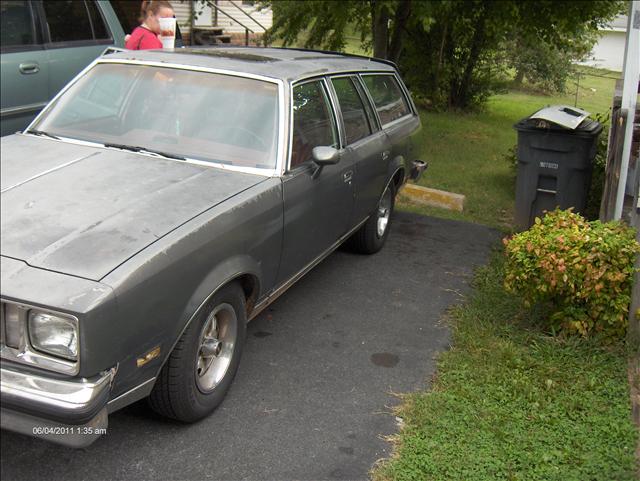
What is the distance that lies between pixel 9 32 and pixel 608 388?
5816mm

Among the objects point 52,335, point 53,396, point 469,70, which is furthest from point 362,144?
point 469,70

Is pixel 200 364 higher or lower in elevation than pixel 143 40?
lower

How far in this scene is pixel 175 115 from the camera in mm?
4379

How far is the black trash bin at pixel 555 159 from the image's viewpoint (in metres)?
6.95

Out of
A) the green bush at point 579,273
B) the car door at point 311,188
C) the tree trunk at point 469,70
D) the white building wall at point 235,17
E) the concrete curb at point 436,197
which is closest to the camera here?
the car door at point 311,188

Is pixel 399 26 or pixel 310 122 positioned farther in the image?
pixel 399 26

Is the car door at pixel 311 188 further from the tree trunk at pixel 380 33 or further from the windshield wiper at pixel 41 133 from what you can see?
the tree trunk at pixel 380 33

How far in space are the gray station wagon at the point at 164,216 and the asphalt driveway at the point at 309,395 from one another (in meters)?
0.22

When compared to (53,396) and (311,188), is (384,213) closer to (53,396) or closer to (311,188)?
(311,188)

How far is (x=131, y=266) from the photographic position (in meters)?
2.98

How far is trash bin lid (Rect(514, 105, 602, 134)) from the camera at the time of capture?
6915 millimetres

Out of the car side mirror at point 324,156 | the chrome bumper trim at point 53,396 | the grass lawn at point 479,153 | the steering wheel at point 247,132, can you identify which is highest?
the steering wheel at point 247,132

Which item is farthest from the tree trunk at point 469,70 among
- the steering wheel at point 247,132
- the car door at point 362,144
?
the steering wheel at point 247,132

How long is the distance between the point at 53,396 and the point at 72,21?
5.44 m
